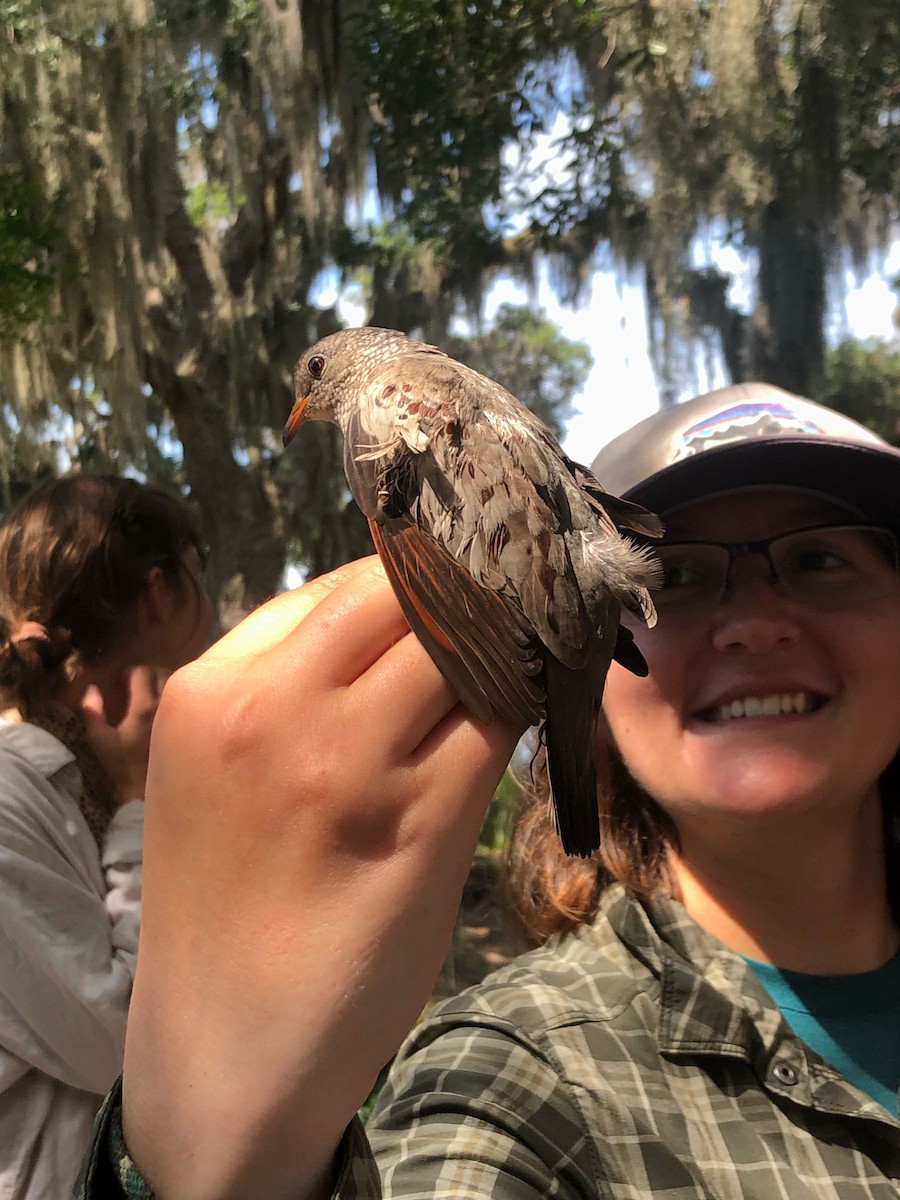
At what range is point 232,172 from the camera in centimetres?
646

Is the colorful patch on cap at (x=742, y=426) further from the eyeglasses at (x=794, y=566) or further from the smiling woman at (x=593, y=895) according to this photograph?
the eyeglasses at (x=794, y=566)

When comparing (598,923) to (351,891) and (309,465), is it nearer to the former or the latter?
(351,891)

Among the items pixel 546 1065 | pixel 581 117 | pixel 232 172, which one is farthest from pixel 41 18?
pixel 546 1065

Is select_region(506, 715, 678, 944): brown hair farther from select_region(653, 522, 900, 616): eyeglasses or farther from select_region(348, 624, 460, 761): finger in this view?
select_region(348, 624, 460, 761): finger

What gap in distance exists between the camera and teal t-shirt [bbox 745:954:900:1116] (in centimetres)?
150

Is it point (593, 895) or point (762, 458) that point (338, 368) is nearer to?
point (762, 458)

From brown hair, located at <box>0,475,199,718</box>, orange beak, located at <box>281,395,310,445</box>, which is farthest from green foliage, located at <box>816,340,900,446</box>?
Answer: brown hair, located at <box>0,475,199,718</box>

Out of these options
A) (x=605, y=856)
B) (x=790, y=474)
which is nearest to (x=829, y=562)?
(x=790, y=474)

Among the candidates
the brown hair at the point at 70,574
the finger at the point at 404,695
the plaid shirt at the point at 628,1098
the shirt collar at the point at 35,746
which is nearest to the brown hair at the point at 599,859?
the plaid shirt at the point at 628,1098

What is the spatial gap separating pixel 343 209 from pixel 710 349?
154 inches

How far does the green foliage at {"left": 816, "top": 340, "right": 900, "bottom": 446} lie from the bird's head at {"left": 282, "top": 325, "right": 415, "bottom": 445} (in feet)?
25.2

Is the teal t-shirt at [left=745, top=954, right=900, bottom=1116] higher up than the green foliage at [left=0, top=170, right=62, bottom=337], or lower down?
lower down

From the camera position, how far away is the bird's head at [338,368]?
1.83 m

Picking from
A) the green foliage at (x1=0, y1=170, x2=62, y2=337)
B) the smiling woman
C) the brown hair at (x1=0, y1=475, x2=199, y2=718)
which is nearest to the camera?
the smiling woman
